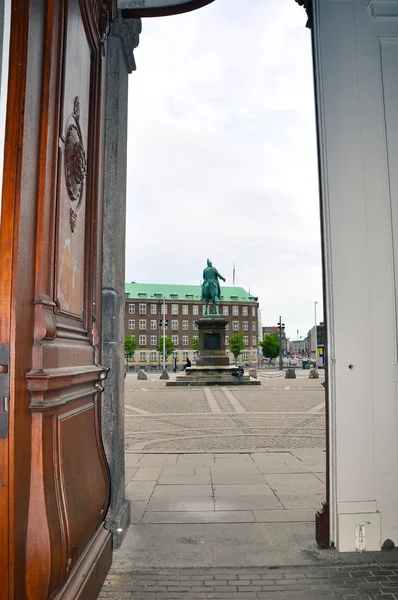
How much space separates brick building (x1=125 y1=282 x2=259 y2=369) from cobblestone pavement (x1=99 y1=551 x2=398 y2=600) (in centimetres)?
8606

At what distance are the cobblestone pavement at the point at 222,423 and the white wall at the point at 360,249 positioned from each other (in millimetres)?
4406

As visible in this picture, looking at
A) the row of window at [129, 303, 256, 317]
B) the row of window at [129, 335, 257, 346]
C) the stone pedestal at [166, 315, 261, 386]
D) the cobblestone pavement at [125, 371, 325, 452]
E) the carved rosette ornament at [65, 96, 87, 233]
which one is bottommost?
the cobblestone pavement at [125, 371, 325, 452]

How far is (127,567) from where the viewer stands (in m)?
3.49

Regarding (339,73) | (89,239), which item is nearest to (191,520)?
(89,239)

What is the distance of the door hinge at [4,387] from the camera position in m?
1.92

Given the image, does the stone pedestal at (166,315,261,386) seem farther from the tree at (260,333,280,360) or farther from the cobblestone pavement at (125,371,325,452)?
the tree at (260,333,280,360)

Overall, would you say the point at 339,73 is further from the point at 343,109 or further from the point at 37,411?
the point at 37,411

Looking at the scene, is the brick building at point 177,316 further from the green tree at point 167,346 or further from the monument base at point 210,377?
the monument base at point 210,377

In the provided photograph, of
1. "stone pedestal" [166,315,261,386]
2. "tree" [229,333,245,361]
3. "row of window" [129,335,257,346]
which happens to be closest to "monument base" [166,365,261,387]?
"stone pedestal" [166,315,261,386]

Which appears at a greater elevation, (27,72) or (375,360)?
(27,72)

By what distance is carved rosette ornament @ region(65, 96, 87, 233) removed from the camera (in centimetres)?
276

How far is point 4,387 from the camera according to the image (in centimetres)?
194

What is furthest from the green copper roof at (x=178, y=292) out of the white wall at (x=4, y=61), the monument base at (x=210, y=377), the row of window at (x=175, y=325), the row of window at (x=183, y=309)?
the white wall at (x=4, y=61)

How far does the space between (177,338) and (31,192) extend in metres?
92.3
